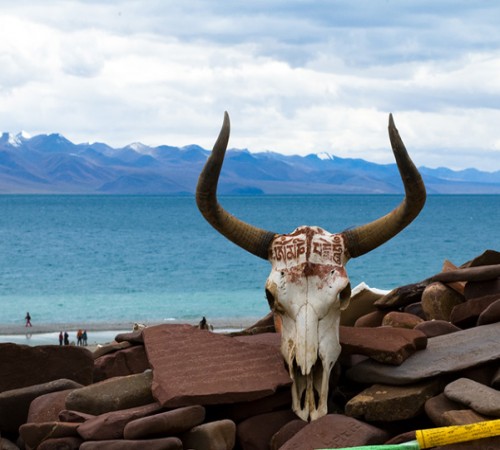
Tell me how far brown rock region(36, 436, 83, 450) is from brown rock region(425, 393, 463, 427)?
9.38 feet

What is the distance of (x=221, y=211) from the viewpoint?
1044 cm

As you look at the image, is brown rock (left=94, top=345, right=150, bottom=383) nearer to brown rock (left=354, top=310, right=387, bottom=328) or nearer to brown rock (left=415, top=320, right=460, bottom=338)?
brown rock (left=354, top=310, right=387, bottom=328)

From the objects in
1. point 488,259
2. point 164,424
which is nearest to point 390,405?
point 164,424

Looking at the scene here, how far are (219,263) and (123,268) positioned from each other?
9964 mm

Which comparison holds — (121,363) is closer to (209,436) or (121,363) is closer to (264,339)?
(264,339)

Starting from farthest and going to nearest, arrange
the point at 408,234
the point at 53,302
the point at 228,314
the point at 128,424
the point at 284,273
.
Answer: the point at 408,234 < the point at 53,302 < the point at 228,314 < the point at 284,273 < the point at 128,424

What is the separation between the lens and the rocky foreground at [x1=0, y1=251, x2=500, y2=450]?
8875mm

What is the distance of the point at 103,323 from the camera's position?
65.6 m

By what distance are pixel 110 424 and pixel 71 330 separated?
51.8 metres

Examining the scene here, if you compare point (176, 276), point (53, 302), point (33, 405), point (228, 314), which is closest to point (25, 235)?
point (176, 276)

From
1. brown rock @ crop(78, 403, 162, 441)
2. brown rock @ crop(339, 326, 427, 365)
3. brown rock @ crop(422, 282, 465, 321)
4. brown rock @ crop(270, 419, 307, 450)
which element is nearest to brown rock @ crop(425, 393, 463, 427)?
brown rock @ crop(339, 326, 427, 365)

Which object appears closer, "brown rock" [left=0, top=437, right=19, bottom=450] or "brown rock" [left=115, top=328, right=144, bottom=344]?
"brown rock" [left=0, top=437, right=19, bottom=450]

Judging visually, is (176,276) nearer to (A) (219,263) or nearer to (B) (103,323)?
(A) (219,263)

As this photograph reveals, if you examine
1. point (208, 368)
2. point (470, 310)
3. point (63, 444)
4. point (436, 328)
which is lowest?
point (63, 444)
